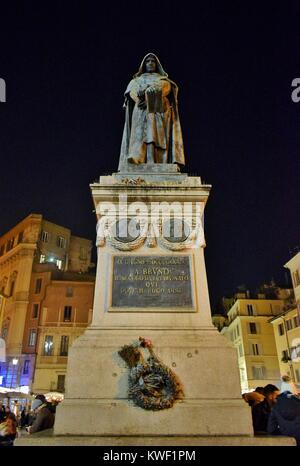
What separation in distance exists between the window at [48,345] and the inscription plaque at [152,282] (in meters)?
41.2

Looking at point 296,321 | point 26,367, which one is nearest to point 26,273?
point 26,367

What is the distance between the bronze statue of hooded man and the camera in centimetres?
829

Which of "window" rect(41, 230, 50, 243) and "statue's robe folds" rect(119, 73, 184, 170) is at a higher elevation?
"window" rect(41, 230, 50, 243)

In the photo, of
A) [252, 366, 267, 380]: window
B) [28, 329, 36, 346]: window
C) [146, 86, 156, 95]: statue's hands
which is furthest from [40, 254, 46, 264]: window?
[146, 86, 156, 95]: statue's hands

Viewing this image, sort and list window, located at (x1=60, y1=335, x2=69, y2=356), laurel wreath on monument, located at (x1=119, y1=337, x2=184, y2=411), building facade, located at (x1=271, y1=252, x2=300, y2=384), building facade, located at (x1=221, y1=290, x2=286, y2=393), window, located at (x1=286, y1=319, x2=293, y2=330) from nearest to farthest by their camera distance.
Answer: laurel wreath on monument, located at (x1=119, y1=337, x2=184, y2=411) → building facade, located at (x1=271, y1=252, x2=300, y2=384) → window, located at (x1=286, y1=319, x2=293, y2=330) → window, located at (x1=60, y1=335, x2=69, y2=356) → building facade, located at (x1=221, y1=290, x2=286, y2=393)

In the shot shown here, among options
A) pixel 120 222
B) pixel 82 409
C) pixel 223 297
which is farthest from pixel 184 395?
pixel 223 297

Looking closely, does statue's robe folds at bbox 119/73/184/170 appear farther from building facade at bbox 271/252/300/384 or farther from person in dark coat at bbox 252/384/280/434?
building facade at bbox 271/252/300/384

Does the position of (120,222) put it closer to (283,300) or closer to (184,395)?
(184,395)

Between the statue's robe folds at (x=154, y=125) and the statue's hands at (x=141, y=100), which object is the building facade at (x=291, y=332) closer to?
the statue's robe folds at (x=154, y=125)

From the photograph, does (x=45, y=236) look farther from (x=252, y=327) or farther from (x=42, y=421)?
(x=42, y=421)

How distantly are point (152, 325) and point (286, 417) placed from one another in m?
2.25

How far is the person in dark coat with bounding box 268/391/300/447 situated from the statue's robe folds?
5145mm

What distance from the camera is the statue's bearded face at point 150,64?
9.24 meters

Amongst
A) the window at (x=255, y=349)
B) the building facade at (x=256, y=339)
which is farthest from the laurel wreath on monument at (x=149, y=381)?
the window at (x=255, y=349)
